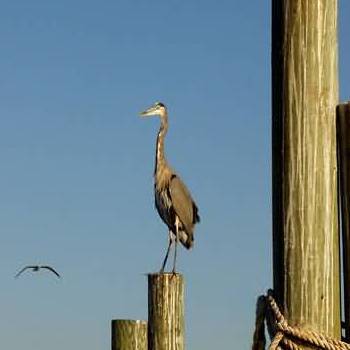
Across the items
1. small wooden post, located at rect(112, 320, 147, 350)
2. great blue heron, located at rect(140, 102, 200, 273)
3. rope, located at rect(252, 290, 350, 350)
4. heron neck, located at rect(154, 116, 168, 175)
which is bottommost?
rope, located at rect(252, 290, 350, 350)

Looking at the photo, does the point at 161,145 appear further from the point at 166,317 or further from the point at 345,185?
the point at 345,185

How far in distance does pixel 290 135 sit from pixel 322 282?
0.55m

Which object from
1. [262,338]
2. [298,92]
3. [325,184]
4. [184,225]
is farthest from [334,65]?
[184,225]

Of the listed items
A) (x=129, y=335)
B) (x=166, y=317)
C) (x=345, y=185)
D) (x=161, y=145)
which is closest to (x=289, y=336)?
(x=345, y=185)

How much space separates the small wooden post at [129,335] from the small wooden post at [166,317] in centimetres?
103

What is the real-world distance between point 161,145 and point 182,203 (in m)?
1.26

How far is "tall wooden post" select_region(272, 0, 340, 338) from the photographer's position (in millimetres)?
4082

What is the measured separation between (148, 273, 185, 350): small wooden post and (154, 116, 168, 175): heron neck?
7572mm

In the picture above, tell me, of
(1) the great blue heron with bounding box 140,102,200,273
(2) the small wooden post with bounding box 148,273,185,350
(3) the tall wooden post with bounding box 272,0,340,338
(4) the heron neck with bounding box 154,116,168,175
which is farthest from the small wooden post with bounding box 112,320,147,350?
(4) the heron neck with bounding box 154,116,168,175

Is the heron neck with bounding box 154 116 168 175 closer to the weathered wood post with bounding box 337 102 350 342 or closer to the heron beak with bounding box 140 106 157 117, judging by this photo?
the heron beak with bounding box 140 106 157 117

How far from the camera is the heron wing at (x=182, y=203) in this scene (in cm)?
1582

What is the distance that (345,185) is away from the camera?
4.11 meters

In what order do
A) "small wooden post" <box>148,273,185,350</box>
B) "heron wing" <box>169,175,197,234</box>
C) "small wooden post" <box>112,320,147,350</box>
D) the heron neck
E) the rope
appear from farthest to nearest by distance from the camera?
the heron neck < "heron wing" <box>169,175,197,234</box> < "small wooden post" <box>112,320,147,350</box> < "small wooden post" <box>148,273,185,350</box> < the rope

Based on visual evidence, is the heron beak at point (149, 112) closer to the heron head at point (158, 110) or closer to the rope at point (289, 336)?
the heron head at point (158, 110)
